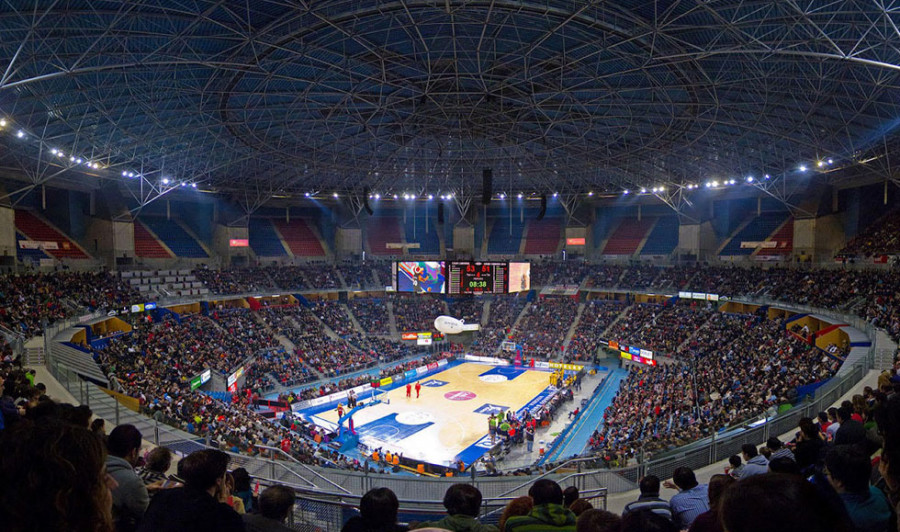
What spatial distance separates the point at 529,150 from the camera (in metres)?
40.9

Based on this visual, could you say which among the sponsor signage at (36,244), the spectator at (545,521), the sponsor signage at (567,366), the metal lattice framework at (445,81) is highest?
the metal lattice framework at (445,81)

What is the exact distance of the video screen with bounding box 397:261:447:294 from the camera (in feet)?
141

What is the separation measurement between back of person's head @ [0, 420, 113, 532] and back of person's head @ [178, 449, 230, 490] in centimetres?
101

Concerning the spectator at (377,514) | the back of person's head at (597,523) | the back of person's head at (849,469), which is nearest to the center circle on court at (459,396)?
the spectator at (377,514)

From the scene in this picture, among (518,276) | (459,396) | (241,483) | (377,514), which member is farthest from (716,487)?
(518,276)

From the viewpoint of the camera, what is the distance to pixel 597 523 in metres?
3.06

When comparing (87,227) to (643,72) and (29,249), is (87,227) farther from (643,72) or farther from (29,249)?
(643,72)

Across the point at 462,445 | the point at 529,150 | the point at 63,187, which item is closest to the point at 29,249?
the point at 63,187

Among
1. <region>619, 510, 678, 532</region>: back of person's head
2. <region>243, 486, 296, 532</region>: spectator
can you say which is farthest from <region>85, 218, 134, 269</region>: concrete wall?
<region>619, 510, 678, 532</region>: back of person's head

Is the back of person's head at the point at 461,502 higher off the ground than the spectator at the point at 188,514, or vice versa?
the spectator at the point at 188,514

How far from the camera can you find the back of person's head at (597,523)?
3049 millimetres

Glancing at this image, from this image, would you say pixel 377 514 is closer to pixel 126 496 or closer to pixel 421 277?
pixel 126 496

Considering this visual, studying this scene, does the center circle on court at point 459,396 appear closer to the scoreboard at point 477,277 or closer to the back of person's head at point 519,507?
the scoreboard at point 477,277

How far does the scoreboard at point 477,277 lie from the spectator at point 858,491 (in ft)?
129
